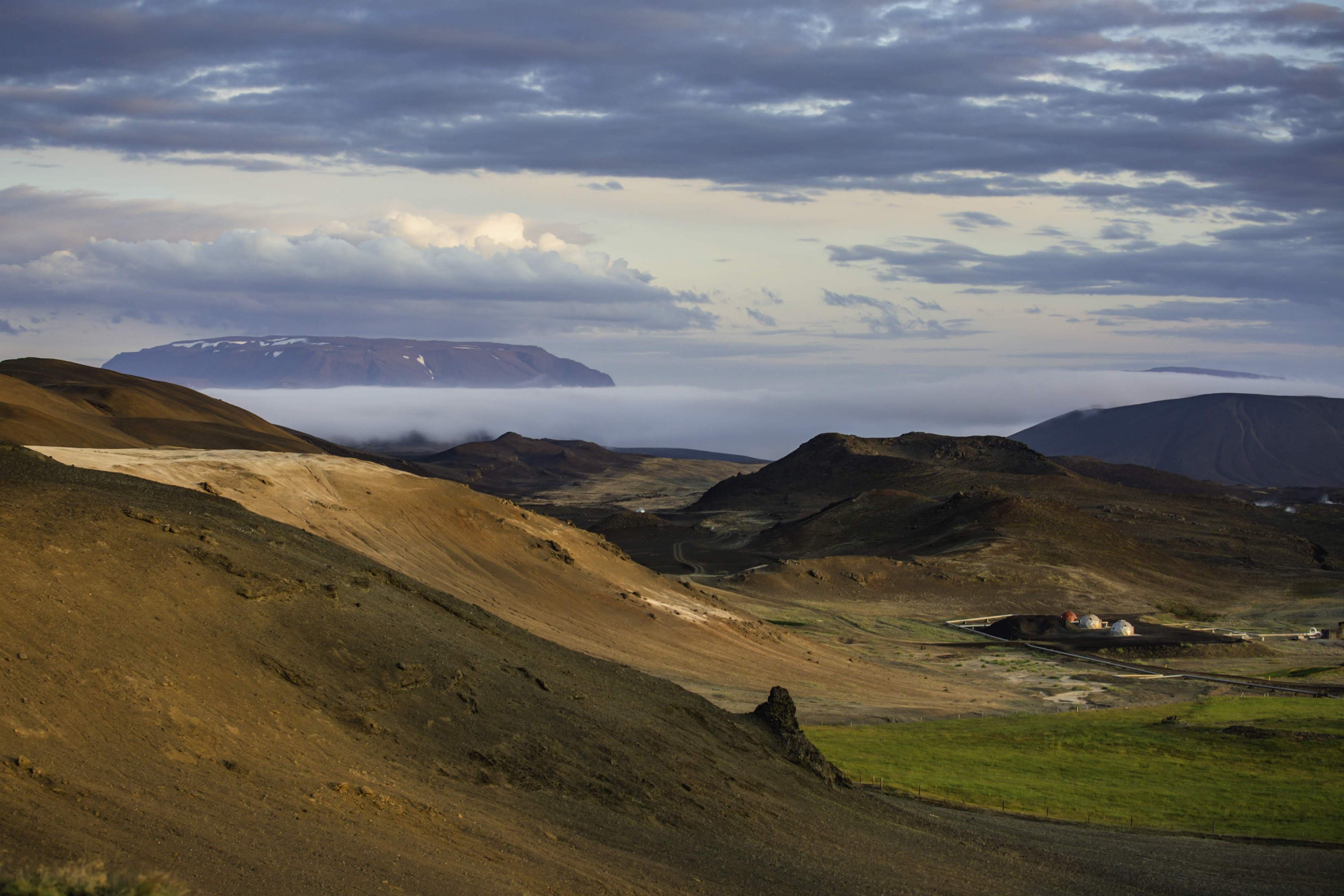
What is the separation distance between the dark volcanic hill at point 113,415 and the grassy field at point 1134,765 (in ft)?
134

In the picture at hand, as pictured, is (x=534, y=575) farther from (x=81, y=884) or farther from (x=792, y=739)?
(x=81, y=884)

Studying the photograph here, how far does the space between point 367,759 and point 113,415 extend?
96.5 metres

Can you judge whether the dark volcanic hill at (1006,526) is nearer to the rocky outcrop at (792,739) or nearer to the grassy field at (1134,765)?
the grassy field at (1134,765)

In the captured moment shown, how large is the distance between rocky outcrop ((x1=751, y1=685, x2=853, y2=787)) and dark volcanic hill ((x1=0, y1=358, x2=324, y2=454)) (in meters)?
40.0

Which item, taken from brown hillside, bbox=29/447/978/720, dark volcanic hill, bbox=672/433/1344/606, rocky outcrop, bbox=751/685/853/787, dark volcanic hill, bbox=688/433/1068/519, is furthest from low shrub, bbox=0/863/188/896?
dark volcanic hill, bbox=688/433/1068/519

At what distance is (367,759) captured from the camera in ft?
53.0

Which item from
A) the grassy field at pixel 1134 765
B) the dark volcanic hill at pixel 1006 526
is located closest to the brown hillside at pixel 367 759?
the grassy field at pixel 1134 765

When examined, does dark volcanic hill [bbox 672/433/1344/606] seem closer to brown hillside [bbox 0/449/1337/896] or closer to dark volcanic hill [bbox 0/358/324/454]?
dark volcanic hill [bbox 0/358/324/454]

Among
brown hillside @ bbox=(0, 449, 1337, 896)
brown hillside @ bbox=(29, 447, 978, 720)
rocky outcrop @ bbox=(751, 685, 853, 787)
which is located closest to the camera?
brown hillside @ bbox=(0, 449, 1337, 896)

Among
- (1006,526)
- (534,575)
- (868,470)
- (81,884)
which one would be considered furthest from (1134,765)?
(868,470)

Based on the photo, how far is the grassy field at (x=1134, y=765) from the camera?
90.9ft

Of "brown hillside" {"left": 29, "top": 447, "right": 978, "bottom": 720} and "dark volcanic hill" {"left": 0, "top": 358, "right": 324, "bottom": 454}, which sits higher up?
"dark volcanic hill" {"left": 0, "top": 358, "right": 324, "bottom": 454}

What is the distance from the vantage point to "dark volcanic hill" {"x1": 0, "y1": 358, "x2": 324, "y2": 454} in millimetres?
62656

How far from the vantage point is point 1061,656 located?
6178 cm
